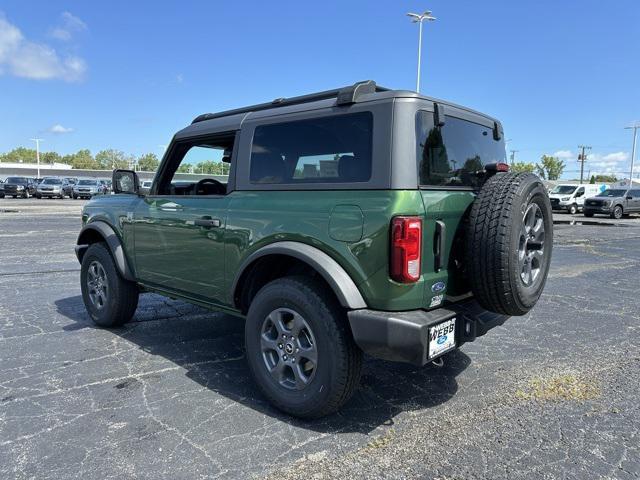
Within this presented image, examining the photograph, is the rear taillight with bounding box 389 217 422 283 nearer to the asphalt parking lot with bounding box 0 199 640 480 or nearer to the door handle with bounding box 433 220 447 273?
the door handle with bounding box 433 220 447 273

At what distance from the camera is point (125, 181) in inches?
184

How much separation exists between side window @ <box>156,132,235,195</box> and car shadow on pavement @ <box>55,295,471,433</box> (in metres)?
1.45

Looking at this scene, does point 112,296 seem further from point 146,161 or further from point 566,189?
point 146,161

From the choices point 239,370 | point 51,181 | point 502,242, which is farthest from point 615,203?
point 51,181

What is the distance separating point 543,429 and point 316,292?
1672mm

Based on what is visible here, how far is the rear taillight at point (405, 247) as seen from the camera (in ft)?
8.60

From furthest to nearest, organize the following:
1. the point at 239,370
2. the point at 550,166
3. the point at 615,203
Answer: the point at 550,166 → the point at 615,203 → the point at 239,370

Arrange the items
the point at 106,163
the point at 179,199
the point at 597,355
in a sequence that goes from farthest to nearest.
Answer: the point at 106,163, the point at 597,355, the point at 179,199

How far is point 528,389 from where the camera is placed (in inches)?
141

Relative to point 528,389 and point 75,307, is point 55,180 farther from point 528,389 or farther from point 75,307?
point 528,389

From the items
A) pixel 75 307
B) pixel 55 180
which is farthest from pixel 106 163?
pixel 75 307

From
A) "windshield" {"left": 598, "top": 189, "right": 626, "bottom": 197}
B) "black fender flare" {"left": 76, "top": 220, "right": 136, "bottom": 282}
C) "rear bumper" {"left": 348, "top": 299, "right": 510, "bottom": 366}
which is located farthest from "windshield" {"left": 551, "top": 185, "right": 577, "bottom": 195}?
"rear bumper" {"left": 348, "top": 299, "right": 510, "bottom": 366}

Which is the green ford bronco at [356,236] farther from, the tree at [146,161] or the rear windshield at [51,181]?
the tree at [146,161]

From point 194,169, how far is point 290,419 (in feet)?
8.03
